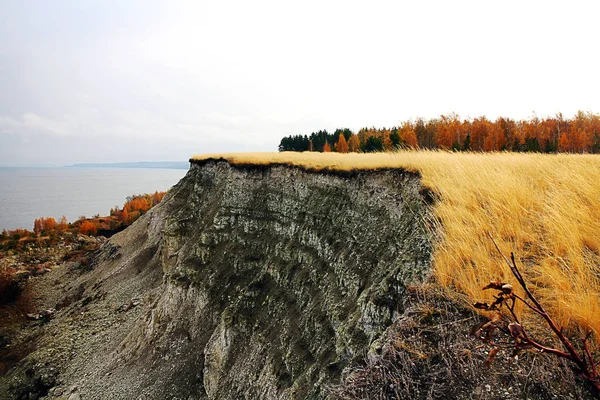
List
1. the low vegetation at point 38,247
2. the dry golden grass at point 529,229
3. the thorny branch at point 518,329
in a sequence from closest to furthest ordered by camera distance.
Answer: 1. the thorny branch at point 518,329
2. the dry golden grass at point 529,229
3. the low vegetation at point 38,247

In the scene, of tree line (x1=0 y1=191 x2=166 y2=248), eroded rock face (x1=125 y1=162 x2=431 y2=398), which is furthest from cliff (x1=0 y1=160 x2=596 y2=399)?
tree line (x1=0 y1=191 x2=166 y2=248)

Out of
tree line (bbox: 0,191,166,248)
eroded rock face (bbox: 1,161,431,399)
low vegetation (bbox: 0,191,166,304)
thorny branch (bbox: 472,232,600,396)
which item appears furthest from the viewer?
tree line (bbox: 0,191,166,248)

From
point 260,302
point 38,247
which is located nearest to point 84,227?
point 38,247

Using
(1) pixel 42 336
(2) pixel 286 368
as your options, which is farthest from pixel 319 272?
(1) pixel 42 336

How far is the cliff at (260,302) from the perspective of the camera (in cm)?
797

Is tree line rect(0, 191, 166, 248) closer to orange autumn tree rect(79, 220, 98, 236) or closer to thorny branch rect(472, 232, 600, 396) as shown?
orange autumn tree rect(79, 220, 98, 236)

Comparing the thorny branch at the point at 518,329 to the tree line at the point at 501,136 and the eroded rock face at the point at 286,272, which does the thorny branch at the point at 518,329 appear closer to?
the eroded rock face at the point at 286,272

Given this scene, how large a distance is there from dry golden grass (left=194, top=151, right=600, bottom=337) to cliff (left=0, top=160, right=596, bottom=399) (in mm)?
685

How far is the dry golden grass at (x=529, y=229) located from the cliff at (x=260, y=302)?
0.68 meters

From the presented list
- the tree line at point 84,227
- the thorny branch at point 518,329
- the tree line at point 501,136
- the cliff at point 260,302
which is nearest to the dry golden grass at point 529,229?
the cliff at point 260,302

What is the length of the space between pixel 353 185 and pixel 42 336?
34.6 metres

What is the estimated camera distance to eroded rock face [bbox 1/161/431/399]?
Result: 30.8 feet

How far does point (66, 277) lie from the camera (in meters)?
44.1

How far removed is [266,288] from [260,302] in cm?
79
